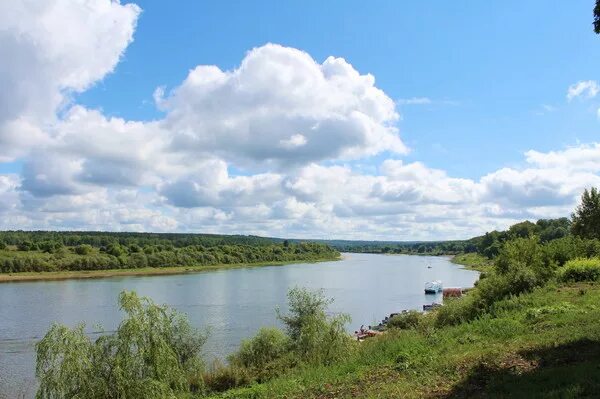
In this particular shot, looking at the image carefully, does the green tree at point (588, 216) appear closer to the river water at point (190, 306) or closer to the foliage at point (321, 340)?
the river water at point (190, 306)

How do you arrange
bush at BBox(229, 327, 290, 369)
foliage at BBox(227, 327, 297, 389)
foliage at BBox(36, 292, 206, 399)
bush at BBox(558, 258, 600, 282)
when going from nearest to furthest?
1. foliage at BBox(36, 292, 206, 399)
2. bush at BBox(558, 258, 600, 282)
3. foliage at BBox(227, 327, 297, 389)
4. bush at BBox(229, 327, 290, 369)

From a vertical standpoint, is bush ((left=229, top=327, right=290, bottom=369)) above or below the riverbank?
above

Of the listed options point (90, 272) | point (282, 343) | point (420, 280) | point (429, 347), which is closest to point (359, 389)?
point (429, 347)

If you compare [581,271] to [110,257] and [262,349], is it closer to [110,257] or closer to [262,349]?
[262,349]

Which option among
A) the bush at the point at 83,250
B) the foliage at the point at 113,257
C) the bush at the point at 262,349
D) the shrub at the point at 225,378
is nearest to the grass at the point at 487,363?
the shrub at the point at 225,378

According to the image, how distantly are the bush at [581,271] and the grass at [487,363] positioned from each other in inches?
252

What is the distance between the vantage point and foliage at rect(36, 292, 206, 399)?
52.0 feet

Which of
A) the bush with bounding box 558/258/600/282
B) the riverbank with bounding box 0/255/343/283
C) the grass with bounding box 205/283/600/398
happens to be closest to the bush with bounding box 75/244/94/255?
the riverbank with bounding box 0/255/343/283

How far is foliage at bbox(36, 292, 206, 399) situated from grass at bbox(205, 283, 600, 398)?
2590 millimetres

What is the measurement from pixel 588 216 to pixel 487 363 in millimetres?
51759

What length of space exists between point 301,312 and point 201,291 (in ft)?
160

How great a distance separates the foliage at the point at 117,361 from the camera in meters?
15.9

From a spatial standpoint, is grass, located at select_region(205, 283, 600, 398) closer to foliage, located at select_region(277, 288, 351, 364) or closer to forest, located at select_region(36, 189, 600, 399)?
forest, located at select_region(36, 189, 600, 399)

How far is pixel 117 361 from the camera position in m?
16.3
